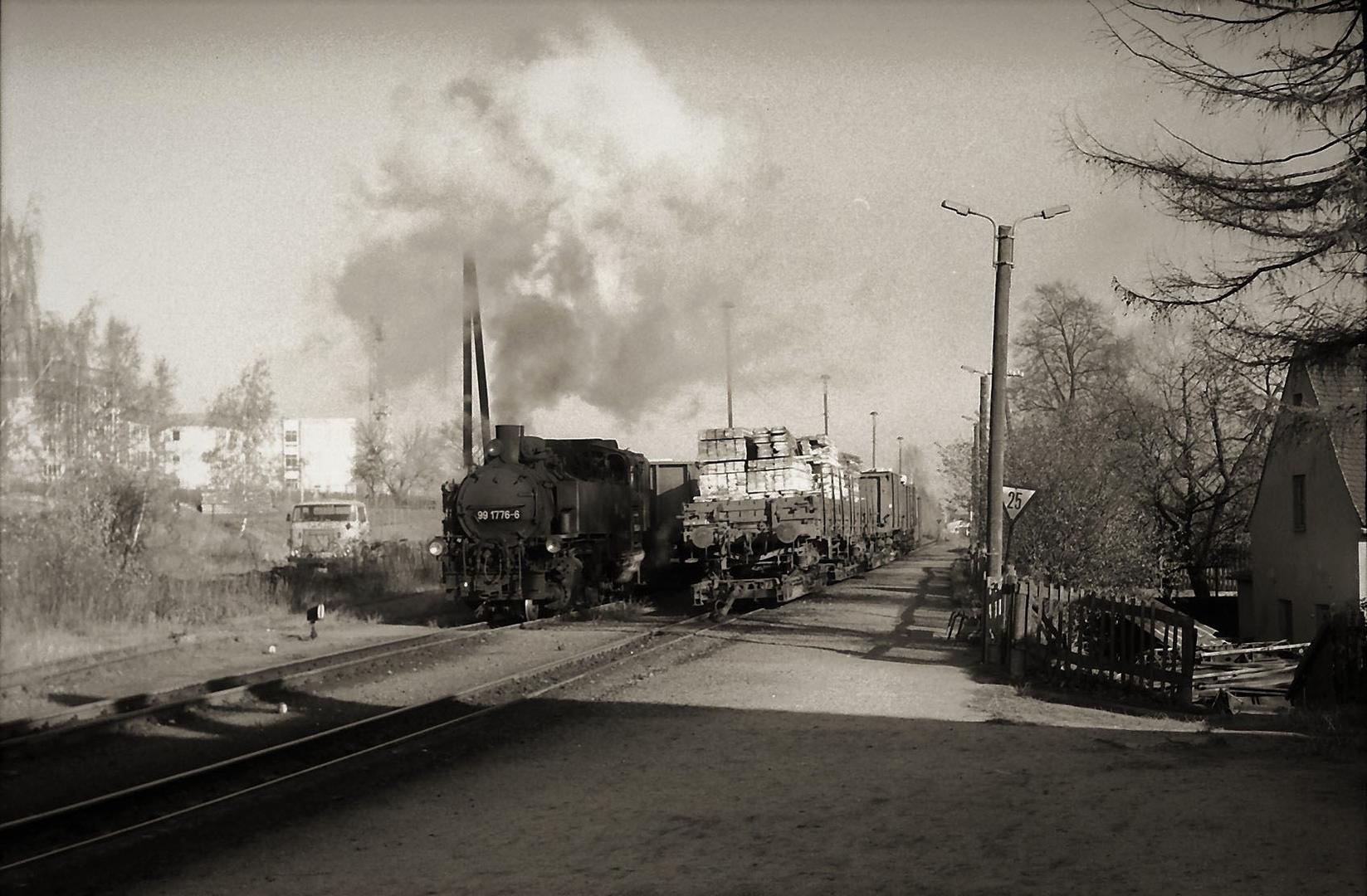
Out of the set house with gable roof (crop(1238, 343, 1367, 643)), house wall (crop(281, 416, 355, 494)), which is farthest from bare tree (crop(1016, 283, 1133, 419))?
house wall (crop(281, 416, 355, 494))

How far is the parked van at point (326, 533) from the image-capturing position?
31.6m

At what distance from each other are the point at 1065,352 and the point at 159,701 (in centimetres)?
3793

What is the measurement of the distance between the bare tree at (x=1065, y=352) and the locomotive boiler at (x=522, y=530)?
1013 inches

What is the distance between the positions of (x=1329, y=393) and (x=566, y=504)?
38.9ft

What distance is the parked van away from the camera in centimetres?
3161

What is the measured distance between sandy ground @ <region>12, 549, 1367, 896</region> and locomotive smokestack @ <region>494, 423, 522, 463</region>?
26.4 feet

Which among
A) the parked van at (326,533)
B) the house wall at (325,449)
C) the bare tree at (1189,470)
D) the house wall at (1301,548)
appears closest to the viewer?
the house wall at (1301,548)

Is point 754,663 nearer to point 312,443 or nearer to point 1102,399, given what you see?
point 1102,399

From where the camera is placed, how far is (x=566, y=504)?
1977 cm

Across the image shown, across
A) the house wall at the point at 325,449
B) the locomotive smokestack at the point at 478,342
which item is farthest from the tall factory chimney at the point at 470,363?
the house wall at the point at 325,449

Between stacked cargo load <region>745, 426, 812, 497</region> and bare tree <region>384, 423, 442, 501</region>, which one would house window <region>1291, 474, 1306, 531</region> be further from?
bare tree <region>384, 423, 442, 501</region>

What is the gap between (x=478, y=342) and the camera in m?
25.3

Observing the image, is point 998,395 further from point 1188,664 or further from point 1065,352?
point 1065,352

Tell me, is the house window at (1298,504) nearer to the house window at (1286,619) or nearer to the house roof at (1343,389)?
the house window at (1286,619)
